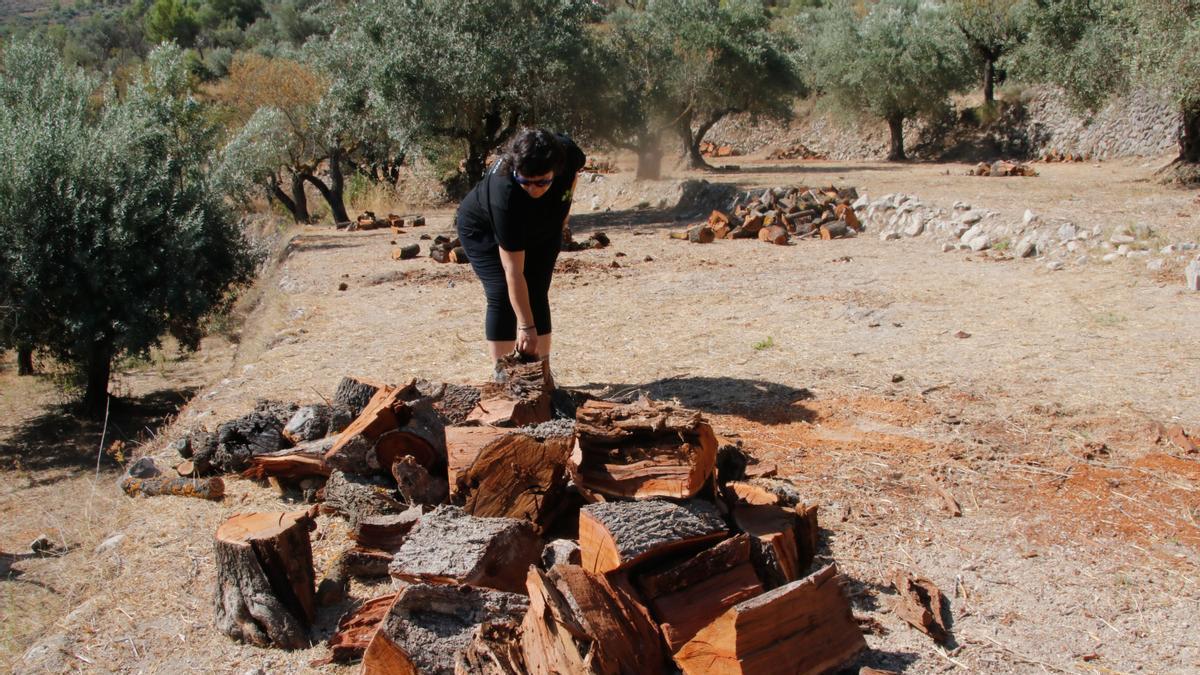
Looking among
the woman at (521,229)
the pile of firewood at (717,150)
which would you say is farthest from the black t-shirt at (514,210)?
the pile of firewood at (717,150)

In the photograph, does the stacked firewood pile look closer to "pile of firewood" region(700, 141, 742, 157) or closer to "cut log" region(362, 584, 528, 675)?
"cut log" region(362, 584, 528, 675)

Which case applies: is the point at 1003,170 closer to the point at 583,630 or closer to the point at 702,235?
the point at 702,235

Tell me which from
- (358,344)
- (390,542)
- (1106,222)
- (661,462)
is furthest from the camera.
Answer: (1106,222)

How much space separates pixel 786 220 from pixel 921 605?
10462 millimetres

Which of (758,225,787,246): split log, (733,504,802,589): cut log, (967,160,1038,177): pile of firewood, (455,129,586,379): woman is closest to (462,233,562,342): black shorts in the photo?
(455,129,586,379): woman

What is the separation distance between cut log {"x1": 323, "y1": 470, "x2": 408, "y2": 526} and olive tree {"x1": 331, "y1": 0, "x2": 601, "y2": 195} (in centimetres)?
1221

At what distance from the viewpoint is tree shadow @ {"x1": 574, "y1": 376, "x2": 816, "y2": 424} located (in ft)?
16.7

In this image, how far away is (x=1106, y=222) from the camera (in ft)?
32.1

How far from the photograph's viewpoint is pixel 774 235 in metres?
12.2

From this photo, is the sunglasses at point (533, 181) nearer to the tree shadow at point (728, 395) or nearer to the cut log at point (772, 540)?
the tree shadow at point (728, 395)

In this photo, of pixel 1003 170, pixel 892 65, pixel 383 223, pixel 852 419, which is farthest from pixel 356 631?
pixel 892 65

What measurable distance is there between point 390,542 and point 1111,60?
1618 cm

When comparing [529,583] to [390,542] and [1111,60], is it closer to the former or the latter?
[390,542]

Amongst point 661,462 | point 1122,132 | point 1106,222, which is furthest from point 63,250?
point 1122,132
